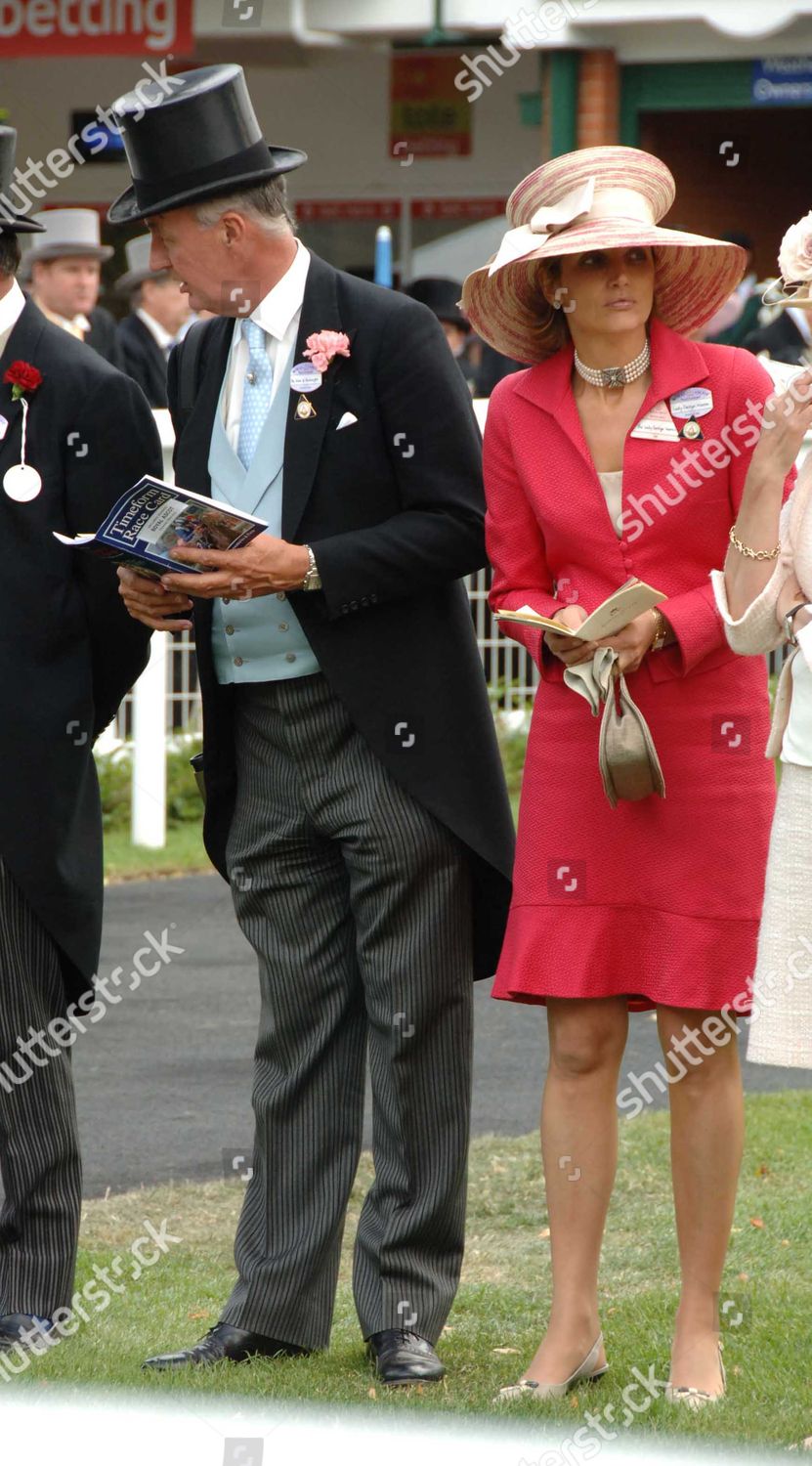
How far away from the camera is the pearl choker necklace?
4027 millimetres

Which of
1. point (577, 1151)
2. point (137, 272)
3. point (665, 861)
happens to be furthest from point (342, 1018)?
point (137, 272)

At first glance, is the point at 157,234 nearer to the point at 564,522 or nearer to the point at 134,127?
the point at 134,127

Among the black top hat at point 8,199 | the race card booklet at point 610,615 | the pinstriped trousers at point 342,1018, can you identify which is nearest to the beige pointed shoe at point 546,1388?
the pinstriped trousers at point 342,1018

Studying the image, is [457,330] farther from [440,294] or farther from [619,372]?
[619,372]

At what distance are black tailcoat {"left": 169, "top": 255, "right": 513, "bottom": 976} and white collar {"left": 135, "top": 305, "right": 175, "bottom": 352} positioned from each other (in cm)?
767

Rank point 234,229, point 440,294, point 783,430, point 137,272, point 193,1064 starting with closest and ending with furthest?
point 783,430, point 234,229, point 193,1064, point 440,294, point 137,272

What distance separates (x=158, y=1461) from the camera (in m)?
3.78

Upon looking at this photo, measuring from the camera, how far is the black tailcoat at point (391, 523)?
414 centimetres

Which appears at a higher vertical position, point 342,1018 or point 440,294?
point 440,294

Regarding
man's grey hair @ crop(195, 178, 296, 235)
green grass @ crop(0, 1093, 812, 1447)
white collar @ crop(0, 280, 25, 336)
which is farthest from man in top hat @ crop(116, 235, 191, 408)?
man's grey hair @ crop(195, 178, 296, 235)

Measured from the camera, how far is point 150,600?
165 inches

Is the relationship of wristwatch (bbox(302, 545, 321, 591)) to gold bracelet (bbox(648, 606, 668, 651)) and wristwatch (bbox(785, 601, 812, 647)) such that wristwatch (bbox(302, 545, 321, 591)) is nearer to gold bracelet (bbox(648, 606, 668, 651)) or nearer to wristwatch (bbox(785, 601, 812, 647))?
gold bracelet (bbox(648, 606, 668, 651))

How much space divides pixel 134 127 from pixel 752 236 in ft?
56.6

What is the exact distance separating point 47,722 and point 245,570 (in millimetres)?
656
